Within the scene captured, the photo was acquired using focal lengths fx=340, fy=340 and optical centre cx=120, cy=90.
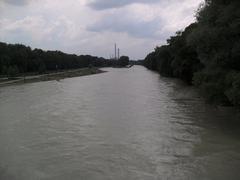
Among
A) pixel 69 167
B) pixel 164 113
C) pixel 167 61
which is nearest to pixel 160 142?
pixel 69 167

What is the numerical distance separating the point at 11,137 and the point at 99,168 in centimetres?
678

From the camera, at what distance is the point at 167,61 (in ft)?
210

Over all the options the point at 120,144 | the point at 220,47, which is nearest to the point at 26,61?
the point at 220,47

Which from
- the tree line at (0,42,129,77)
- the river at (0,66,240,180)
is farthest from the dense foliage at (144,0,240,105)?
the tree line at (0,42,129,77)

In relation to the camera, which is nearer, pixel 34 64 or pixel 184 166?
pixel 184 166

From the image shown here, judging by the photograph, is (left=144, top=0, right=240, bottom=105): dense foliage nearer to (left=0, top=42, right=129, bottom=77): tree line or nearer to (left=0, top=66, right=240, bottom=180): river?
(left=0, top=66, right=240, bottom=180): river

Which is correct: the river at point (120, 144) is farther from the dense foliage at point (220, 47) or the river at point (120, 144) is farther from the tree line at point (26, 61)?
the tree line at point (26, 61)

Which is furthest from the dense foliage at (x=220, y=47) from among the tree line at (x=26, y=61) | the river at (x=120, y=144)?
the tree line at (x=26, y=61)

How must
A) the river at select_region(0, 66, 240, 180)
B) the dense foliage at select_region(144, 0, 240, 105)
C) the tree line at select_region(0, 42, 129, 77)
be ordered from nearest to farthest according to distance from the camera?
the river at select_region(0, 66, 240, 180) → the dense foliage at select_region(144, 0, 240, 105) → the tree line at select_region(0, 42, 129, 77)

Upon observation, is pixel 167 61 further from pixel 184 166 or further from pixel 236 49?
pixel 184 166

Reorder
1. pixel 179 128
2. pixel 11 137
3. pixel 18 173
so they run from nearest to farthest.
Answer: pixel 18 173, pixel 11 137, pixel 179 128

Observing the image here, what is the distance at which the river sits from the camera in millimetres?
11742

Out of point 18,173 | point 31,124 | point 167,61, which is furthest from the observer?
point 167,61

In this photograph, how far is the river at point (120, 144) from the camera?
1174 centimetres
